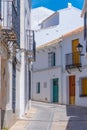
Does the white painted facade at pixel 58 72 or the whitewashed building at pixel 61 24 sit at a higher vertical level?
the whitewashed building at pixel 61 24

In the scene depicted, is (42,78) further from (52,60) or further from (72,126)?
(72,126)

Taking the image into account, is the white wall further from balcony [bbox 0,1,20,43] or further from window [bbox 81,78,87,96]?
balcony [bbox 0,1,20,43]

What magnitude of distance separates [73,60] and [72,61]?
0.18 m

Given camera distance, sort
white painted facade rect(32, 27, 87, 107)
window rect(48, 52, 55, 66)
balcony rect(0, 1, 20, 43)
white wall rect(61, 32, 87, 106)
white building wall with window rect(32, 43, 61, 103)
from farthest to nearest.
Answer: window rect(48, 52, 55, 66), white building wall with window rect(32, 43, 61, 103), white painted facade rect(32, 27, 87, 107), white wall rect(61, 32, 87, 106), balcony rect(0, 1, 20, 43)

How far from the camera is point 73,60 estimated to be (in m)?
31.8

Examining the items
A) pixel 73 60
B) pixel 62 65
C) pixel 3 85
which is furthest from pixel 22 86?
pixel 62 65

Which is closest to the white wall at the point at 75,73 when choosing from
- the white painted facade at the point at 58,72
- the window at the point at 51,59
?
the white painted facade at the point at 58,72

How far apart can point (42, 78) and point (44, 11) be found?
37.4 ft

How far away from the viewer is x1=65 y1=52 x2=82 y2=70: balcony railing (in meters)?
31.1

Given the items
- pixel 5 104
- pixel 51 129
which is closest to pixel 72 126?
pixel 51 129

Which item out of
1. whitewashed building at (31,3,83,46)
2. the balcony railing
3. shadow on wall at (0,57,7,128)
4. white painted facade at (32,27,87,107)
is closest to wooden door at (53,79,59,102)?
white painted facade at (32,27,87,107)

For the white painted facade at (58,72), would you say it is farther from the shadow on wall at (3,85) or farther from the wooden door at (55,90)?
the shadow on wall at (3,85)

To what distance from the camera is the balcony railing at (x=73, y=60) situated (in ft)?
102

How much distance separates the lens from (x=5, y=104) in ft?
47.1
